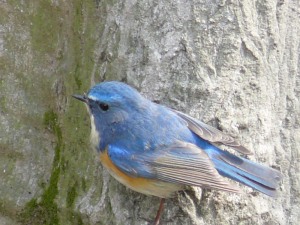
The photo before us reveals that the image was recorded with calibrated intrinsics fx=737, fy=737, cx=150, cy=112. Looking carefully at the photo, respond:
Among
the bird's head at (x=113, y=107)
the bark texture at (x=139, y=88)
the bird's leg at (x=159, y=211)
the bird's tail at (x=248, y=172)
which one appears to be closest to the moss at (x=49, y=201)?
the bark texture at (x=139, y=88)

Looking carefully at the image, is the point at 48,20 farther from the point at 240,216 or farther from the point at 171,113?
the point at 240,216

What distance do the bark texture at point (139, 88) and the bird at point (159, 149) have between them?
0.59 ft

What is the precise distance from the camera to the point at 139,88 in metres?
5.27

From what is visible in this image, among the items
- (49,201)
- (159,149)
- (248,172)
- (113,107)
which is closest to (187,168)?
(159,149)

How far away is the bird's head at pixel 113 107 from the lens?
4.96m

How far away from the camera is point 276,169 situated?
514 cm

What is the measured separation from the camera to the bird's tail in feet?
15.6

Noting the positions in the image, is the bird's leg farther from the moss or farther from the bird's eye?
the moss

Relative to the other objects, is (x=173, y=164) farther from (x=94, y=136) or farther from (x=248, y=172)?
(x=94, y=136)

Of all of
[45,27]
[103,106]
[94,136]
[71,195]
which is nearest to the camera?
[103,106]

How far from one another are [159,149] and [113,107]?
1.46 feet

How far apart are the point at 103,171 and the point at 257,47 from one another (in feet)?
4.66

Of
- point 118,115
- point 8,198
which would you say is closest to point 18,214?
point 8,198

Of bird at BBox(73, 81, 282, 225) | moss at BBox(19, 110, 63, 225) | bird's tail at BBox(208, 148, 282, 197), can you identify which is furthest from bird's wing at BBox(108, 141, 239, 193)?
moss at BBox(19, 110, 63, 225)
